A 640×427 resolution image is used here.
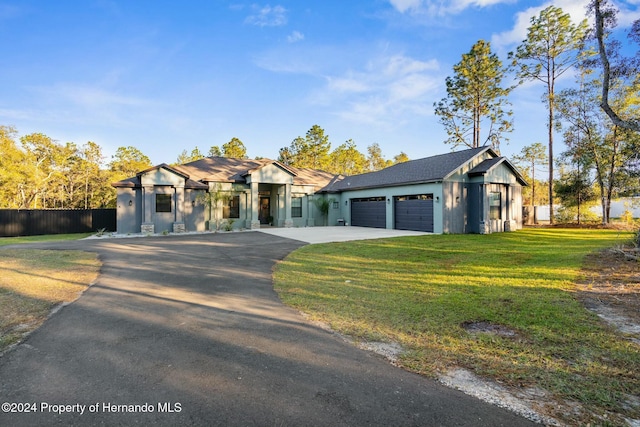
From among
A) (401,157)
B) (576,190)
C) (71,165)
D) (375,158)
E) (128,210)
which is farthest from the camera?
(401,157)

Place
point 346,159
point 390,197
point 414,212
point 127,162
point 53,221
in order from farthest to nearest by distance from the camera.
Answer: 1. point 346,159
2. point 127,162
3. point 390,197
4. point 53,221
5. point 414,212

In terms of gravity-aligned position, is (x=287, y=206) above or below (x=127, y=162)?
below

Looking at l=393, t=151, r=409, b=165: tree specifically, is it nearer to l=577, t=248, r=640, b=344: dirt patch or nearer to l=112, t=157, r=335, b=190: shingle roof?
l=112, t=157, r=335, b=190: shingle roof

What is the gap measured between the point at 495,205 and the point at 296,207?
1375cm

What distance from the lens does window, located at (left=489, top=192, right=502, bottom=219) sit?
17.9m

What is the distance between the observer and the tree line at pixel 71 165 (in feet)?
80.8

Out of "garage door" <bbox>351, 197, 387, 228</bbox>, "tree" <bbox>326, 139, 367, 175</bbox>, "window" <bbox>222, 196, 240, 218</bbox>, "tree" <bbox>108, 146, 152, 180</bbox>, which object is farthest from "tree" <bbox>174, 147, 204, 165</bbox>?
"garage door" <bbox>351, 197, 387, 228</bbox>

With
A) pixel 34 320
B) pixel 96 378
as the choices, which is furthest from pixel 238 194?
pixel 96 378

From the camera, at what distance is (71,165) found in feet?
100

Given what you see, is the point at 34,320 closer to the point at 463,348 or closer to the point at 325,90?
the point at 463,348

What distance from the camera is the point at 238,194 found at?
69.6 feet

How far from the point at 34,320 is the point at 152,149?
39.5 meters

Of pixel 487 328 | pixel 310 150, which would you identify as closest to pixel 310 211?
pixel 310 150

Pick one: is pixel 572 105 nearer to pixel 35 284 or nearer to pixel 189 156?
pixel 35 284
